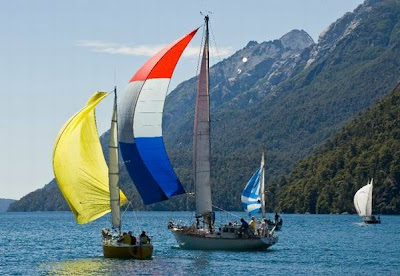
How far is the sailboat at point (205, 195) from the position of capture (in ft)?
247

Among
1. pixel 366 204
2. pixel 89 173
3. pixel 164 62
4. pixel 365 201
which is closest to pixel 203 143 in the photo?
pixel 164 62

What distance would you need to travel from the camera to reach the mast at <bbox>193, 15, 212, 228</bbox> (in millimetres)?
75062

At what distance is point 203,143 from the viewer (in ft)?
248

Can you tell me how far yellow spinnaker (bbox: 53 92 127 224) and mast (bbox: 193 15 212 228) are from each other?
10.8m

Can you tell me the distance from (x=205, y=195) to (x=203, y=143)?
13.9ft

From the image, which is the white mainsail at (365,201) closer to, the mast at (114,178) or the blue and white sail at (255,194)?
the blue and white sail at (255,194)

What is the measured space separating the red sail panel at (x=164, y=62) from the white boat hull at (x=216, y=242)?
46.0 feet

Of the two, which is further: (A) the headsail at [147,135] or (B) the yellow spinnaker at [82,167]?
(A) the headsail at [147,135]

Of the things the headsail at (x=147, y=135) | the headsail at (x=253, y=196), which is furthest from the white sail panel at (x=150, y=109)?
the headsail at (x=253, y=196)

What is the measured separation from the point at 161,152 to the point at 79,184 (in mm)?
Result: 7578

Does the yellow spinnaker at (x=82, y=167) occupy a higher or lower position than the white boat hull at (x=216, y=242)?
higher

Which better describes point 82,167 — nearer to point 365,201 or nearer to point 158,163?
point 158,163

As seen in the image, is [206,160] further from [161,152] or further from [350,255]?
[350,255]

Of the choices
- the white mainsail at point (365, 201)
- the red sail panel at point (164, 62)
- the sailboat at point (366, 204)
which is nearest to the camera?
the red sail panel at point (164, 62)
